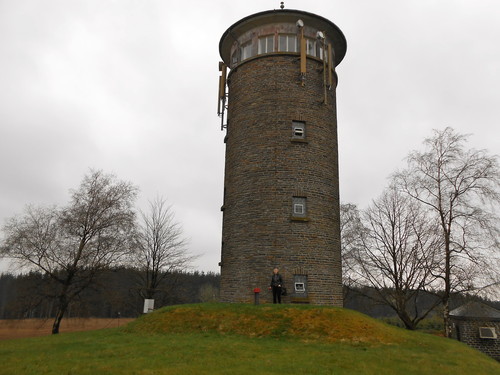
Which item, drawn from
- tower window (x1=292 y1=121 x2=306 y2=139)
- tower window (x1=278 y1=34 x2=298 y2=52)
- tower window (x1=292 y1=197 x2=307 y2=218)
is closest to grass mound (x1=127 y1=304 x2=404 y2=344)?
tower window (x1=292 y1=197 x2=307 y2=218)

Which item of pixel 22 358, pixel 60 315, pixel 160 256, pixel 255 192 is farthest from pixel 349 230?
pixel 22 358

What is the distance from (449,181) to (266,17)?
13778 millimetres

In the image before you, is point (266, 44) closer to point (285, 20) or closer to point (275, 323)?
point (285, 20)

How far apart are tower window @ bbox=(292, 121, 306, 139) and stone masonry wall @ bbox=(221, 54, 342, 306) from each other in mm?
221

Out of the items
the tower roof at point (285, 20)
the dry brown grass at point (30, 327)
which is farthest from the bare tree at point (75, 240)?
the tower roof at point (285, 20)

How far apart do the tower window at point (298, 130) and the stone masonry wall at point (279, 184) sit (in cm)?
22

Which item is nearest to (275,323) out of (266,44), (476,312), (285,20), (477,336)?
(266,44)

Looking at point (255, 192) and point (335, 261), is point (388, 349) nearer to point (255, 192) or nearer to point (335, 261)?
point (335, 261)

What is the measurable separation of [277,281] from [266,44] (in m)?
12.3

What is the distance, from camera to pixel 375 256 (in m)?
29.1

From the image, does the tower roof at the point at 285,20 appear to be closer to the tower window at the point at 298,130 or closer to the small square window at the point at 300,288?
the tower window at the point at 298,130

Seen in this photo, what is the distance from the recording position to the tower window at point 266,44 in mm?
20594

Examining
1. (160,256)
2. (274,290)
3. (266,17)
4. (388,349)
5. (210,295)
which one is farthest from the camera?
(210,295)

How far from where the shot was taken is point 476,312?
994 inches
